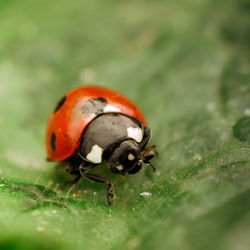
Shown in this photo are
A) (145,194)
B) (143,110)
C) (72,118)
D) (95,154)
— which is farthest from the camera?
(143,110)

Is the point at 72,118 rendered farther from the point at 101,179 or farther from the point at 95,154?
the point at 101,179

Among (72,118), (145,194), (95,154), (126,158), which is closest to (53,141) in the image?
(72,118)

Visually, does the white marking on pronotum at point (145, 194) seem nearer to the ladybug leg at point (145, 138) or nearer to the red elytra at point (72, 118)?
the ladybug leg at point (145, 138)

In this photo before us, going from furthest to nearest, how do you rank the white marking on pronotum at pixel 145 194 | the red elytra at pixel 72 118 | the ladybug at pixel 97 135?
the red elytra at pixel 72 118 < the ladybug at pixel 97 135 < the white marking on pronotum at pixel 145 194

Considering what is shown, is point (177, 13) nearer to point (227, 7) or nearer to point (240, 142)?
point (227, 7)

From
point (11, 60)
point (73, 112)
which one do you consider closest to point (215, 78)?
point (73, 112)


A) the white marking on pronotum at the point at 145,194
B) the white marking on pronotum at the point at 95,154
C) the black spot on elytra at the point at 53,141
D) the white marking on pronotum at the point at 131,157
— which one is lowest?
the white marking on pronotum at the point at 145,194

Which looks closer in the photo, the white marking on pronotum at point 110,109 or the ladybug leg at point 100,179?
the ladybug leg at point 100,179

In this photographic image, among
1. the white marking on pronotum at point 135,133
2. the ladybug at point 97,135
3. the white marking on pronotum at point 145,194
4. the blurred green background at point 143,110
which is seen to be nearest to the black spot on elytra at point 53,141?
the ladybug at point 97,135
